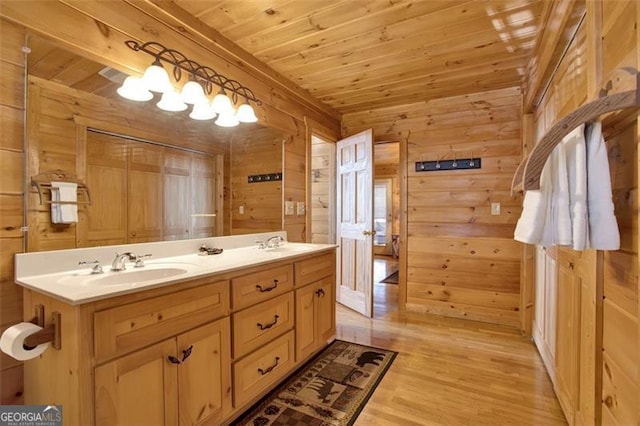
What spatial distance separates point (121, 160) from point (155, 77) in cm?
49

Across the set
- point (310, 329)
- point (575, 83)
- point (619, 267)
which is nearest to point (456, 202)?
point (575, 83)

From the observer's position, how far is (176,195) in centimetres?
200

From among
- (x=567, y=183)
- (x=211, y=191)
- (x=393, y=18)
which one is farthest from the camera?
(x=211, y=191)

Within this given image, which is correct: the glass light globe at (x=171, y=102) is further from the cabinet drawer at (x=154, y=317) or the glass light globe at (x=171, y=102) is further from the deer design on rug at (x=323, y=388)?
the deer design on rug at (x=323, y=388)

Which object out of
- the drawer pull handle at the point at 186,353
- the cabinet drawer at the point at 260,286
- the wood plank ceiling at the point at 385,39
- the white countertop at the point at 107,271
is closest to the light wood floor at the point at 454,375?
the cabinet drawer at the point at 260,286

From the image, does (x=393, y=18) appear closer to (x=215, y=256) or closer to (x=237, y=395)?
(x=215, y=256)

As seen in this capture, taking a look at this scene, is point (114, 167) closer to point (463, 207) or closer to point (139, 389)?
point (139, 389)

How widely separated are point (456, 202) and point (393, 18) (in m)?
2.02

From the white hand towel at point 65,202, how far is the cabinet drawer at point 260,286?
83 cm

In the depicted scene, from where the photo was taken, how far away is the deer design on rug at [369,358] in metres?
2.32

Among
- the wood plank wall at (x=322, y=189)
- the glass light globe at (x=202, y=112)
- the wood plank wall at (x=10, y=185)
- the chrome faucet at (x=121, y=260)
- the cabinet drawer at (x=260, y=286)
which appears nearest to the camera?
the wood plank wall at (x=10, y=185)

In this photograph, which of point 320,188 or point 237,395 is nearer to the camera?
point 237,395

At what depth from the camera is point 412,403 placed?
1.85 m

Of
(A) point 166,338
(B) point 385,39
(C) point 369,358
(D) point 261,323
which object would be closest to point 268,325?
(D) point 261,323
